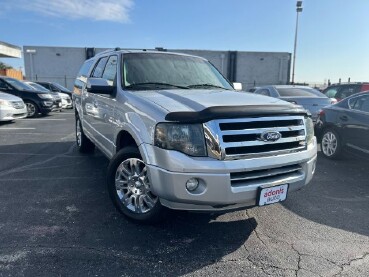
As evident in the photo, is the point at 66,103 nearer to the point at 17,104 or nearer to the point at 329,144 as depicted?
the point at 17,104

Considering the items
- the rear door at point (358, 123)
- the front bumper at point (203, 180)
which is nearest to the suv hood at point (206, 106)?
the front bumper at point (203, 180)

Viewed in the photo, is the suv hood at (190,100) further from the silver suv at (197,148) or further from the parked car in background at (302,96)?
the parked car in background at (302,96)

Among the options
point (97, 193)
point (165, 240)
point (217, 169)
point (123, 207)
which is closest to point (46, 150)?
point (97, 193)

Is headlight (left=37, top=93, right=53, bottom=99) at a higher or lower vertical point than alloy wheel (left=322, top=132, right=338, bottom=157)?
higher

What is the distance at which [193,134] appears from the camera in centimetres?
300

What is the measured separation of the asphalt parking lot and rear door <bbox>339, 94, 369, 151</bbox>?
1.15 m

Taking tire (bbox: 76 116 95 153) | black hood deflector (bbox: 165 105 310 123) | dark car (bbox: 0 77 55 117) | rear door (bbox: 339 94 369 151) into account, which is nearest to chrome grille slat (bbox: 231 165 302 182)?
black hood deflector (bbox: 165 105 310 123)

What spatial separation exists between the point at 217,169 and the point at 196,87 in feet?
5.85

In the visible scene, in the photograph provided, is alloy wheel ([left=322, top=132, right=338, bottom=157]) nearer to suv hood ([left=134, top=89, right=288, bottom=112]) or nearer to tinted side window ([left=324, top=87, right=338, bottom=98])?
suv hood ([left=134, top=89, right=288, bottom=112])

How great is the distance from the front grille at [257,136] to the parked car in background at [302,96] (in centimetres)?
623

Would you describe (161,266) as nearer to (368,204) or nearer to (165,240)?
(165,240)

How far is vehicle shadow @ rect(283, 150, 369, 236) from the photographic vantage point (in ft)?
13.0

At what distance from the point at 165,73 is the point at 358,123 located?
400cm

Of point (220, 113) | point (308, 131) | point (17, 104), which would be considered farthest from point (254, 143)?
point (17, 104)
